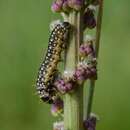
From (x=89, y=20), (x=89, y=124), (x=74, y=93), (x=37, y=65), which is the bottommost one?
(x=37, y=65)

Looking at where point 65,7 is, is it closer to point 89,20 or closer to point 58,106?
point 89,20

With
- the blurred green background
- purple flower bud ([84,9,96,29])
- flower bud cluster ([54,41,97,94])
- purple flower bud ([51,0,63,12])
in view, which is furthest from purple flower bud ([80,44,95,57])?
the blurred green background

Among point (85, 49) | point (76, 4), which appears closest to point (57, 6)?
point (76, 4)

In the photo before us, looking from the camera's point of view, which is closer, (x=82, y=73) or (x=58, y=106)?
(x=82, y=73)

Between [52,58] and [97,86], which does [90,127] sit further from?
[97,86]
